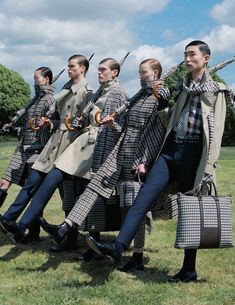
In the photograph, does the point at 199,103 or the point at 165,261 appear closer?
the point at 199,103

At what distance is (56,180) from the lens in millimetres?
6230

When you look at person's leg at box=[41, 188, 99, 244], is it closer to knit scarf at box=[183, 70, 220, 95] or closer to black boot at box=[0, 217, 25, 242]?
black boot at box=[0, 217, 25, 242]

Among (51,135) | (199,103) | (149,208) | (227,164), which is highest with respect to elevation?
(199,103)

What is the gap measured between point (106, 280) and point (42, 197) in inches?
48.0

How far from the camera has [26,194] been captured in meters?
6.54

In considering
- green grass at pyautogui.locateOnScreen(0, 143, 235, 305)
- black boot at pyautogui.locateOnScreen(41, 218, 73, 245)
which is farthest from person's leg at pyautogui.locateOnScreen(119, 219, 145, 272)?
black boot at pyautogui.locateOnScreen(41, 218, 73, 245)

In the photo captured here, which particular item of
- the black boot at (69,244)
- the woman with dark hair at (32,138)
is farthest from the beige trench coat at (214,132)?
the woman with dark hair at (32,138)

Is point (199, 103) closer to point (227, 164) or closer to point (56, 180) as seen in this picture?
point (56, 180)

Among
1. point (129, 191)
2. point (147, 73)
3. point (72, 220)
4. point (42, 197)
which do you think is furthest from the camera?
point (42, 197)

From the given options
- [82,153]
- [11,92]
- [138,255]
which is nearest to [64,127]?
[82,153]

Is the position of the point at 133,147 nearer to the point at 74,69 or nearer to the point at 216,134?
the point at 216,134

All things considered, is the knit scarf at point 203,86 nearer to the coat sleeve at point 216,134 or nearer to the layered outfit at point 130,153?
the coat sleeve at point 216,134

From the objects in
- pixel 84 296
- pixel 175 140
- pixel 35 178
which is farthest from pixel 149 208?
pixel 35 178

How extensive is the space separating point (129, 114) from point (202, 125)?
0.98 m
